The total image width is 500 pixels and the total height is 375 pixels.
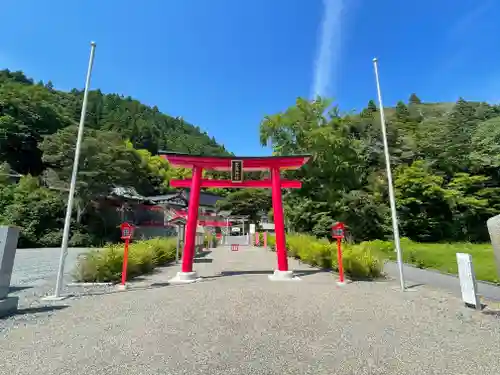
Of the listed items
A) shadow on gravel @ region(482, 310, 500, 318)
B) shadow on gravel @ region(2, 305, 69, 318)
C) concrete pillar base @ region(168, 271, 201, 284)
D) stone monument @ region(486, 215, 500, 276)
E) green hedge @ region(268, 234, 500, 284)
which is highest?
stone monument @ region(486, 215, 500, 276)

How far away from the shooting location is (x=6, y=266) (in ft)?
17.1

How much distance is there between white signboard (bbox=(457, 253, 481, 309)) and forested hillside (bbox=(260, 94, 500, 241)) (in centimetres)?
1512

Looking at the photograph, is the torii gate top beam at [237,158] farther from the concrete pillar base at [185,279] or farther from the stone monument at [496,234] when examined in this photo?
the stone monument at [496,234]

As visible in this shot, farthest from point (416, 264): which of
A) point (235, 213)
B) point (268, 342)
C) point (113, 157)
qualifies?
point (235, 213)

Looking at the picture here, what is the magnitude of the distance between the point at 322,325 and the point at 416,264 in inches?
408

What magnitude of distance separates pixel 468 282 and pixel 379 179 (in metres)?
21.2

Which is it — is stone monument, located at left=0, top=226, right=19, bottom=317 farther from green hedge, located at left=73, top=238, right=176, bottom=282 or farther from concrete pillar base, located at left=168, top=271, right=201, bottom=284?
concrete pillar base, located at left=168, top=271, right=201, bottom=284

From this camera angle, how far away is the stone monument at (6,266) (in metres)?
5.11

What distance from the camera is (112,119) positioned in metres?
61.9

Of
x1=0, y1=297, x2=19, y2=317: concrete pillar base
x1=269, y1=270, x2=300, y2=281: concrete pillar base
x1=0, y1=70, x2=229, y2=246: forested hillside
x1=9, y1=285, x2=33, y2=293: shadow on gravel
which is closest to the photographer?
x1=0, y1=297, x2=19, y2=317: concrete pillar base

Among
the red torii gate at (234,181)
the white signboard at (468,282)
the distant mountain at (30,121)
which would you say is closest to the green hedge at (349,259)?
the red torii gate at (234,181)

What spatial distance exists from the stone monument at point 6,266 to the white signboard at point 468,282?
9.01 meters

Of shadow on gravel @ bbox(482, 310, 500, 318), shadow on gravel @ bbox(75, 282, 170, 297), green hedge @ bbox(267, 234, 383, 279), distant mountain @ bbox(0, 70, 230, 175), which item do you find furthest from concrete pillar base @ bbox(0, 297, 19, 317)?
distant mountain @ bbox(0, 70, 230, 175)

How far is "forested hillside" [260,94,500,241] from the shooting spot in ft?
73.9
